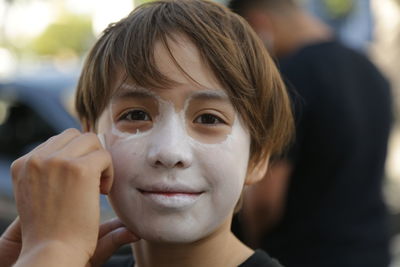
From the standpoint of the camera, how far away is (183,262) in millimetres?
1580

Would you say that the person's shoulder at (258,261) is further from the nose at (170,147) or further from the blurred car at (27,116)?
the blurred car at (27,116)

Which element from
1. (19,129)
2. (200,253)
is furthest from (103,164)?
(19,129)

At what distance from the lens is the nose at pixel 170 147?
A: 1399 mm

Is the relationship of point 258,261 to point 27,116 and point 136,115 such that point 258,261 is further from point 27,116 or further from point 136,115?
point 27,116

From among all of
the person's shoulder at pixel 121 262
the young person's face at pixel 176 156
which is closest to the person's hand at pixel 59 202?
the young person's face at pixel 176 156

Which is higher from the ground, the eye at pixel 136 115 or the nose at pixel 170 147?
the eye at pixel 136 115

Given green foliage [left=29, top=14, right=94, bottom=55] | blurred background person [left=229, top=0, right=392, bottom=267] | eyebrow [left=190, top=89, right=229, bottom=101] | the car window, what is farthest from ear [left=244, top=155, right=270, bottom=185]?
green foliage [left=29, top=14, right=94, bottom=55]

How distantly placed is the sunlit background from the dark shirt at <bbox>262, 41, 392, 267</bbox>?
1.75 m

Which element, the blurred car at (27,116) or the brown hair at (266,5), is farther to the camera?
the blurred car at (27,116)

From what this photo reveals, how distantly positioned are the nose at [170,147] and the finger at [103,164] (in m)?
0.09

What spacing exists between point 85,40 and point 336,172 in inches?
829

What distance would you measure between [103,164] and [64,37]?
22258 millimetres

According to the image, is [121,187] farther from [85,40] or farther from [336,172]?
[85,40]

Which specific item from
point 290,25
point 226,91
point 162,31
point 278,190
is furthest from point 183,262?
point 290,25
